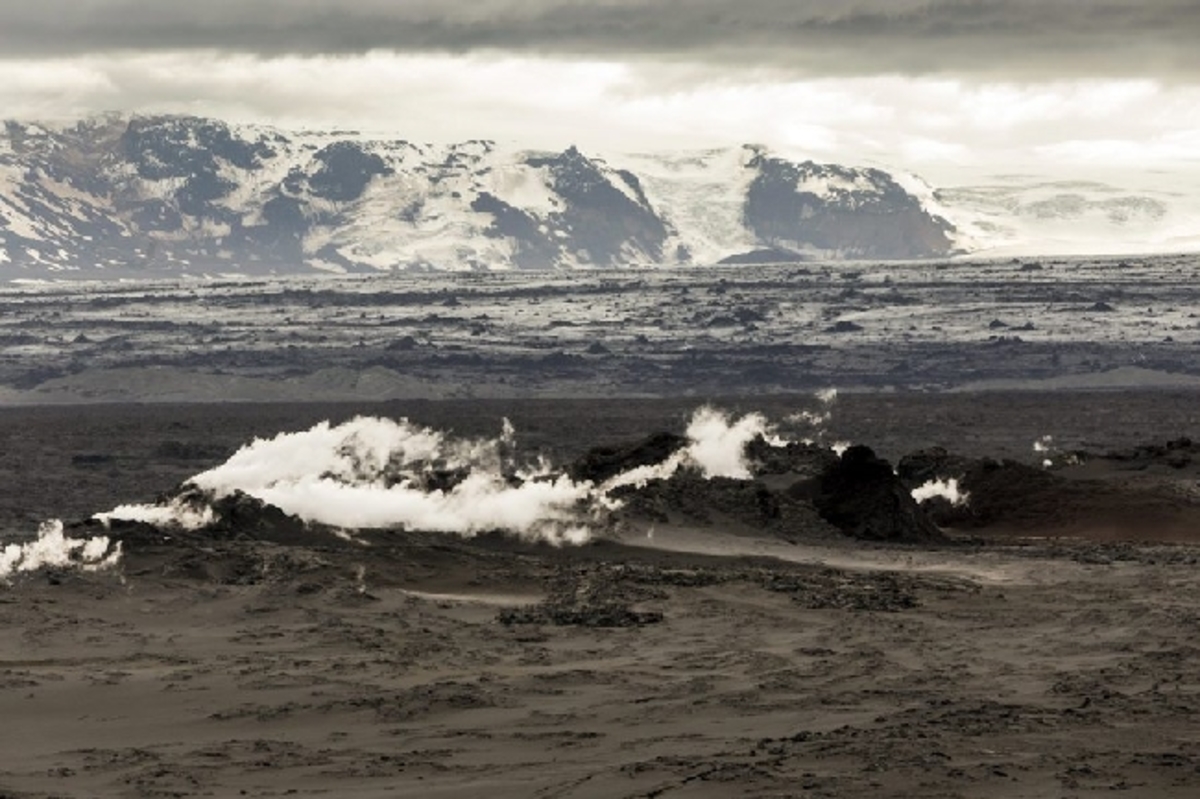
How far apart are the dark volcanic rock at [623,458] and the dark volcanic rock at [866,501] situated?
3.15 m

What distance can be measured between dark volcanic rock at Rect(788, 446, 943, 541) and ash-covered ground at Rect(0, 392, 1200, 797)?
7cm

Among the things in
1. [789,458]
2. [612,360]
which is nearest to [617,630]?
[789,458]

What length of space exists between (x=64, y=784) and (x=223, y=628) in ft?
29.4

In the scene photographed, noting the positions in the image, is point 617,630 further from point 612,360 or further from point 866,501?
point 612,360

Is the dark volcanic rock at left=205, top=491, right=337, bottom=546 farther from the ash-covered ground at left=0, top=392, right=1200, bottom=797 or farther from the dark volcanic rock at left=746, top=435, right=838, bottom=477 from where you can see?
the dark volcanic rock at left=746, top=435, right=838, bottom=477

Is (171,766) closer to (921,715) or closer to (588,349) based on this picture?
(921,715)

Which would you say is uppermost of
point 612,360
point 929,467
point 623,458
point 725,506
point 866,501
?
point 623,458

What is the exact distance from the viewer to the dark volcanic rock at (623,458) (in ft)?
164

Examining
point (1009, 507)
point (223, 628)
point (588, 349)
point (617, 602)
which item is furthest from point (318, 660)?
point (588, 349)

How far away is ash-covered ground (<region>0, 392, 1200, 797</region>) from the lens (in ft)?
75.8

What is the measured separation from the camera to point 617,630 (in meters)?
31.9

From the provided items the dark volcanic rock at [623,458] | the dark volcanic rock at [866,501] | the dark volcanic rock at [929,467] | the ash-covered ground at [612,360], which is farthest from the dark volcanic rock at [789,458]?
the ash-covered ground at [612,360]

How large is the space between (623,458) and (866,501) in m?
5.87

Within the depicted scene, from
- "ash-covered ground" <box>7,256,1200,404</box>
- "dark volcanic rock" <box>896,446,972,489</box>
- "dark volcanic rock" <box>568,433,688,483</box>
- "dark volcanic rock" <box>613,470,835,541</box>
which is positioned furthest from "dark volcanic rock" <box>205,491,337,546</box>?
"ash-covered ground" <box>7,256,1200,404</box>
